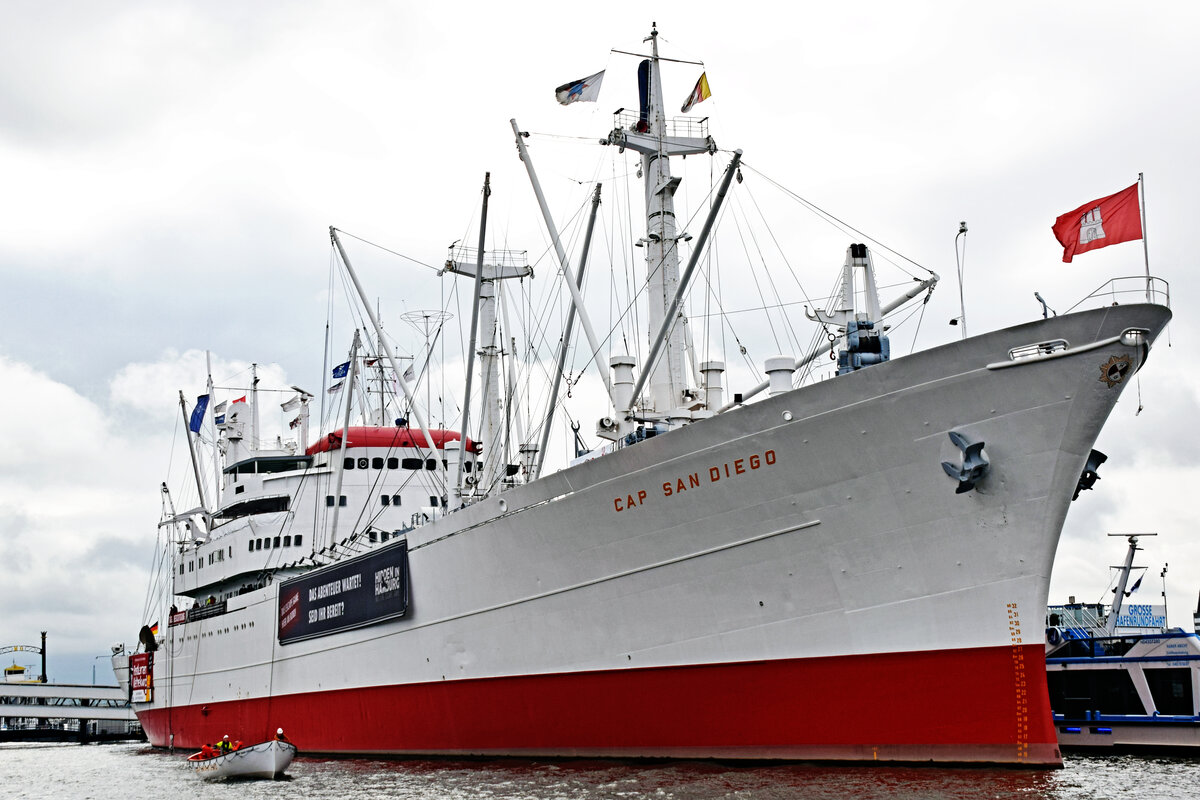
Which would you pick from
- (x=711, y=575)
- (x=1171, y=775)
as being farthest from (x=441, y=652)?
(x=1171, y=775)

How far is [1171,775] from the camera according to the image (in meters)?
15.8

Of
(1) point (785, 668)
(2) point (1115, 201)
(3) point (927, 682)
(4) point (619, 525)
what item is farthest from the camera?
(4) point (619, 525)

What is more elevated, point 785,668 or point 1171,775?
point 785,668

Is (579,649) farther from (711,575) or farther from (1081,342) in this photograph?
(1081,342)

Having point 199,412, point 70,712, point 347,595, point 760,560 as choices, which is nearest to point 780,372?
point 760,560

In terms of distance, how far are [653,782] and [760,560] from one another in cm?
354

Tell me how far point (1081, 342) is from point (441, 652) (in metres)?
13.8

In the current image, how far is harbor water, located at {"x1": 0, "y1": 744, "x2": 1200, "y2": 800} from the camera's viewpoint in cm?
1339

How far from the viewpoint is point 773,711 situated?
1584cm

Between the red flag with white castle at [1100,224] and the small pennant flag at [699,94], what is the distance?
8.48 m

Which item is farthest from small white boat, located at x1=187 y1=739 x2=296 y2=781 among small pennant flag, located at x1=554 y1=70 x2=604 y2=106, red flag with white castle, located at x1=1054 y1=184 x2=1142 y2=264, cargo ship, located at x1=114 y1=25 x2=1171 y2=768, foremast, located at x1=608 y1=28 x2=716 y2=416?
red flag with white castle, located at x1=1054 y1=184 x2=1142 y2=264

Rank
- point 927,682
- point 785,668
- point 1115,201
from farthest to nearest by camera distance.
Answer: point 785,668 < point 927,682 < point 1115,201

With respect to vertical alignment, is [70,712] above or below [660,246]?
below

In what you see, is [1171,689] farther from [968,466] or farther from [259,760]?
[259,760]
